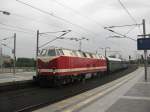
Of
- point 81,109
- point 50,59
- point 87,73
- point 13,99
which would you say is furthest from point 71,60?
point 81,109

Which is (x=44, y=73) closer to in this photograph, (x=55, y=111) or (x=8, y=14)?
(x=8, y=14)

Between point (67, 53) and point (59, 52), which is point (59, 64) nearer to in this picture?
point (59, 52)

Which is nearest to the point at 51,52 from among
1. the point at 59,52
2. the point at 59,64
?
the point at 59,52

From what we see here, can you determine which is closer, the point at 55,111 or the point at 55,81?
the point at 55,111

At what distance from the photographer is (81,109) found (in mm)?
12352

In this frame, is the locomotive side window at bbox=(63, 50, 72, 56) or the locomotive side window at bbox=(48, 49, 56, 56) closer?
the locomotive side window at bbox=(48, 49, 56, 56)

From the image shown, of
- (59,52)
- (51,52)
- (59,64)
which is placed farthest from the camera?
(51,52)

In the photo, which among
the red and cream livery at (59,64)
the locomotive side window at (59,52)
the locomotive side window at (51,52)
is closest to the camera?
the red and cream livery at (59,64)

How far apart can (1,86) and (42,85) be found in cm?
389

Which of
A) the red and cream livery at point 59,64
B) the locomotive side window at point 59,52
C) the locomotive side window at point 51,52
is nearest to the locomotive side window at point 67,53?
the red and cream livery at point 59,64

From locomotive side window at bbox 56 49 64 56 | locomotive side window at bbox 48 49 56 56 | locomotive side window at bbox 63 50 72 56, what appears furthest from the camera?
locomotive side window at bbox 63 50 72 56

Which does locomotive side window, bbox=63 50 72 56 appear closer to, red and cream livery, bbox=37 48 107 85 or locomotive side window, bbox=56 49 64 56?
red and cream livery, bbox=37 48 107 85

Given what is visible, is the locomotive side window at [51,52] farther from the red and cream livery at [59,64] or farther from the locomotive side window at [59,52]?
the locomotive side window at [59,52]

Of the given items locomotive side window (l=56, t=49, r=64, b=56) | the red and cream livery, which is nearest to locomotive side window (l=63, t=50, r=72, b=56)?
the red and cream livery
